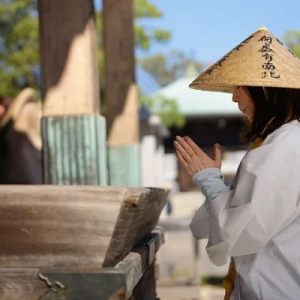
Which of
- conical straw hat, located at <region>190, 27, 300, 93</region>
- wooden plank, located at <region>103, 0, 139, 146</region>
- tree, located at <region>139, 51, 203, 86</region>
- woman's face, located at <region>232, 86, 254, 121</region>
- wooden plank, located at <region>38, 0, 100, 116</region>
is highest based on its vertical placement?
conical straw hat, located at <region>190, 27, 300, 93</region>

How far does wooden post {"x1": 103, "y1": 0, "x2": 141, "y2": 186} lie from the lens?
16.5 ft

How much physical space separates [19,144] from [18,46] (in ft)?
28.3

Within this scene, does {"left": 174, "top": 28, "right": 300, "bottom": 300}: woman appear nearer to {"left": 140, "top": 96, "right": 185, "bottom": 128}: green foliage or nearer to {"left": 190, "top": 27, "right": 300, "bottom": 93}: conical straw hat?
{"left": 190, "top": 27, "right": 300, "bottom": 93}: conical straw hat

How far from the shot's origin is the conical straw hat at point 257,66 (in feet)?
6.88

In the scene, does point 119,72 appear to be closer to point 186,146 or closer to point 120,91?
point 120,91

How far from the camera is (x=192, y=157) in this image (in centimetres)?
211

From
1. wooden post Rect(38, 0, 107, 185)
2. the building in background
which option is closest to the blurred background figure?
wooden post Rect(38, 0, 107, 185)

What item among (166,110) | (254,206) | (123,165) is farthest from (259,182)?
(166,110)

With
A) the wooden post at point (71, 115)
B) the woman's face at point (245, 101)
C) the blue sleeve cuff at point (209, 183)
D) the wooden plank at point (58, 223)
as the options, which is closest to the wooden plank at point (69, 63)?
the wooden post at point (71, 115)

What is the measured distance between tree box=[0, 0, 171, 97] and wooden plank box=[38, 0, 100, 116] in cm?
973

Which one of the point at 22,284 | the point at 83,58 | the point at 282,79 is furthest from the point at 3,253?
the point at 83,58

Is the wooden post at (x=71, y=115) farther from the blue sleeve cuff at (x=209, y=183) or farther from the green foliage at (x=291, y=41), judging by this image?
the green foliage at (x=291, y=41)

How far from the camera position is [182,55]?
50875 mm

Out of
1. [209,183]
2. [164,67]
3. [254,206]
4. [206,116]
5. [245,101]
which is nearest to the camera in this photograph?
[254,206]
